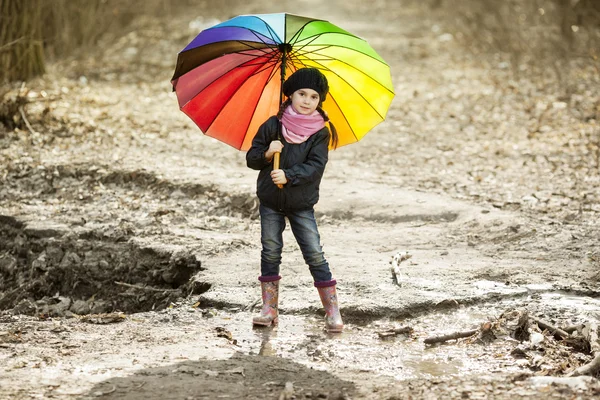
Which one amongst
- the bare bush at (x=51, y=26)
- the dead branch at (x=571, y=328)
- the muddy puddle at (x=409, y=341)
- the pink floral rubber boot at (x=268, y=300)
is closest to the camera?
the muddy puddle at (x=409, y=341)

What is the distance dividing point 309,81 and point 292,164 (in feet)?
1.46

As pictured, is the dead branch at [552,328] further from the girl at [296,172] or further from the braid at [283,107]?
the braid at [283,107]

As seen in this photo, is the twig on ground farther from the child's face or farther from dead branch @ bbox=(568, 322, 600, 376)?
the child's face

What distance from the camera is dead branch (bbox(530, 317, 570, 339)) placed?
4.33m

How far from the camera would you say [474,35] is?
687 inches

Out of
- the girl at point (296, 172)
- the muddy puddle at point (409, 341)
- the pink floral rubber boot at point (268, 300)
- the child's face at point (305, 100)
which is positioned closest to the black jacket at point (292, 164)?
the girl at point (296, 172)

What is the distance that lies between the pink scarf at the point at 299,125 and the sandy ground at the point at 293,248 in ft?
3.56

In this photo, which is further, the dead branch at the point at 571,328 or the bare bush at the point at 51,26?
the bare bush at the point at 51,26

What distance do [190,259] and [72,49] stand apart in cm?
961

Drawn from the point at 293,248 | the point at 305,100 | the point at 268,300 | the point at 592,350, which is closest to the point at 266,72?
the point at 305,100

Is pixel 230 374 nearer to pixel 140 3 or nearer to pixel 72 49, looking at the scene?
pixel 72 49

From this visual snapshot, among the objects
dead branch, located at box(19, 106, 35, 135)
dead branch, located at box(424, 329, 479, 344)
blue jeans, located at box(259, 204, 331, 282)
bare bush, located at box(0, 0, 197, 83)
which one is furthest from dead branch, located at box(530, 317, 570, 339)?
bare bush, located at box(0, 0, 197, 83)

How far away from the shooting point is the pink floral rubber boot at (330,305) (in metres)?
4.61

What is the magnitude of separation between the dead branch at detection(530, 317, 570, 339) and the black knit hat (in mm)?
1686
